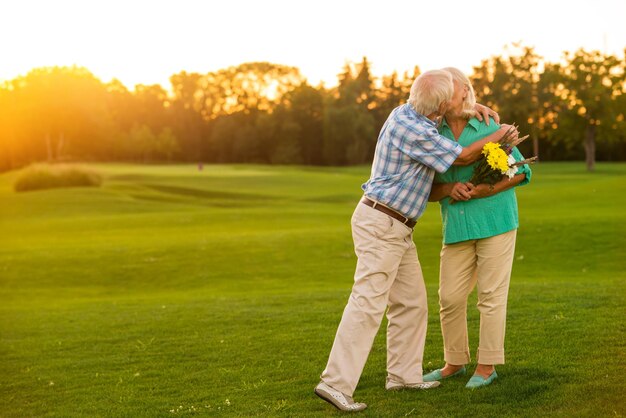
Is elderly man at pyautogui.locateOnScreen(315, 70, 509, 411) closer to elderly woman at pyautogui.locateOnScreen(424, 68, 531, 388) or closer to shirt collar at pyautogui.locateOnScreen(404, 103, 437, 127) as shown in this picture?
shirt collar at pyautogui.locateOnScreen(404, 103, 437, 127)

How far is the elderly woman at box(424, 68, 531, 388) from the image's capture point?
608 centimetres

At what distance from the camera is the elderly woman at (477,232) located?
6082 millimetres

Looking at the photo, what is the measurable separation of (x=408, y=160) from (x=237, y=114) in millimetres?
90744

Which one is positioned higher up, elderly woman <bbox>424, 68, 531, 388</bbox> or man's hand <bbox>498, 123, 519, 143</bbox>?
man's hand <bbox>498, 123, 519, 143</bbox>

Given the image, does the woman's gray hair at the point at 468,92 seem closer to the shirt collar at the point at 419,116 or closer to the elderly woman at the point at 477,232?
the elderly woman at the point at 477,232

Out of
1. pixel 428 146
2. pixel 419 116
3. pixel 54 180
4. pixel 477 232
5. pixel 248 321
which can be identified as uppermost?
pixel 419 116

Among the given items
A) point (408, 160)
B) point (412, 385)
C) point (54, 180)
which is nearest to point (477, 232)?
point (408, 160)

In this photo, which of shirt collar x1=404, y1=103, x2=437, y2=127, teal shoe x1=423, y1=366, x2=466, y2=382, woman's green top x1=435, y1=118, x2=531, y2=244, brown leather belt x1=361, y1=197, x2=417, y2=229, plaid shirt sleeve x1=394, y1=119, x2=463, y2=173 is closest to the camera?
plaid shirt sleeve x1=394, y1=119, x2=463, y2=173

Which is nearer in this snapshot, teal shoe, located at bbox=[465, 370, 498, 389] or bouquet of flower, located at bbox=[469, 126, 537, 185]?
bouquet of flower, located at bbox=[469, 126, 537, 185]

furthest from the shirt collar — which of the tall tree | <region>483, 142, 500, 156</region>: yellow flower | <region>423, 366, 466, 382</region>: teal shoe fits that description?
the tall tree

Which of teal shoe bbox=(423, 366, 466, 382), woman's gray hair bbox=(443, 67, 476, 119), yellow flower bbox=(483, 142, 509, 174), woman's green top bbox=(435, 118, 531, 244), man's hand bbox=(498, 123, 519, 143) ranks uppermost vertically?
woman's gray hair bbox=(443, 67, 476, 119)

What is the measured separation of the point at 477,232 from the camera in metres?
6.13

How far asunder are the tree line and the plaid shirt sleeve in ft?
221

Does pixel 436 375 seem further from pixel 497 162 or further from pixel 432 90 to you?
pixel 432 90
